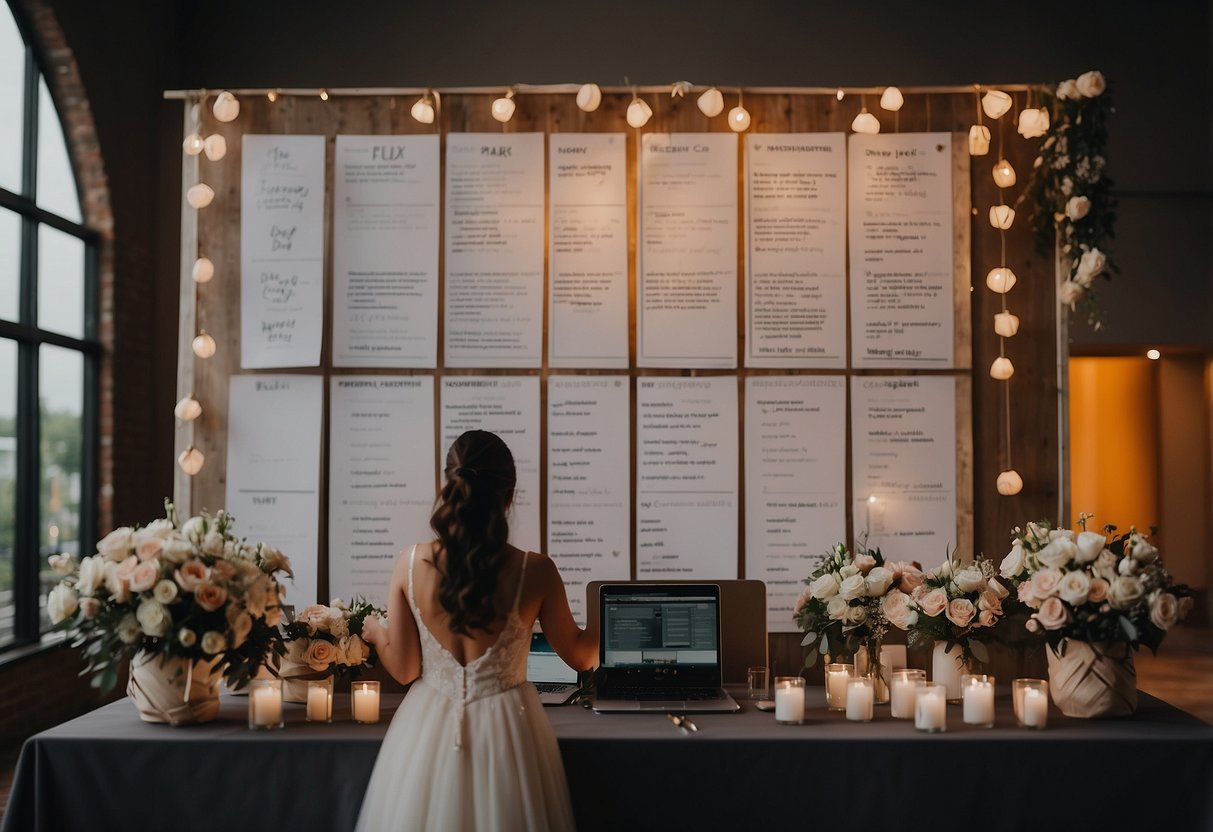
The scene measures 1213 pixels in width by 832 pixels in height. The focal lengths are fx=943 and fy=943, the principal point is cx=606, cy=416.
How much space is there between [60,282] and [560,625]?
4129mm

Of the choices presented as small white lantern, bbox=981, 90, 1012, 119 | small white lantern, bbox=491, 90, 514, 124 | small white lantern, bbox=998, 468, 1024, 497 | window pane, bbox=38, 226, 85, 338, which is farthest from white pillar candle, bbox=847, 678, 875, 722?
window pane, bbox=38, 226, 85, 338

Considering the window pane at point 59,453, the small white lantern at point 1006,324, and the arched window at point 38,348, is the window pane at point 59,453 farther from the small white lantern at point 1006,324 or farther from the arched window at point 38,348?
the small white lantern at point 1006,324

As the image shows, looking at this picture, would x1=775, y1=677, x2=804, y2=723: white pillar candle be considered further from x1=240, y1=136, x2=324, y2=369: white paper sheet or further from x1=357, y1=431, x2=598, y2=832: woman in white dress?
x1=240, y1=136, x2=324, y2=369: white paper sheet

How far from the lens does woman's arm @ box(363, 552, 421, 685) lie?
234 centimetres

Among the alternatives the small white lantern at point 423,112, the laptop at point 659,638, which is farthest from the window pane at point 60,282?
the laptop at point 659,638

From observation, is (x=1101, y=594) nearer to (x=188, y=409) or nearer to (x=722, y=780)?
(x=722, y=780)

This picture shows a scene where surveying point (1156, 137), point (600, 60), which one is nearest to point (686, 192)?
point (600, 60)

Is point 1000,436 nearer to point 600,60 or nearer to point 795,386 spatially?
point 795,386

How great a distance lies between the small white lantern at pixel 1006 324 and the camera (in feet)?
12.1

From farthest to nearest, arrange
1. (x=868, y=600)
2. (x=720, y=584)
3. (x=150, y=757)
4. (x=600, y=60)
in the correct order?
(x=600, y=60) → (x=720, y=584) → (x=868, y=600) → (x=150, y=757)

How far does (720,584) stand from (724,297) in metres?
1.35

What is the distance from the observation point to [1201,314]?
20.1 feet

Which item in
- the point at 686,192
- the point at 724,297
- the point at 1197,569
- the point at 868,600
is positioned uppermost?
the point at 686,192

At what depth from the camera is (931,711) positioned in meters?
2.40
